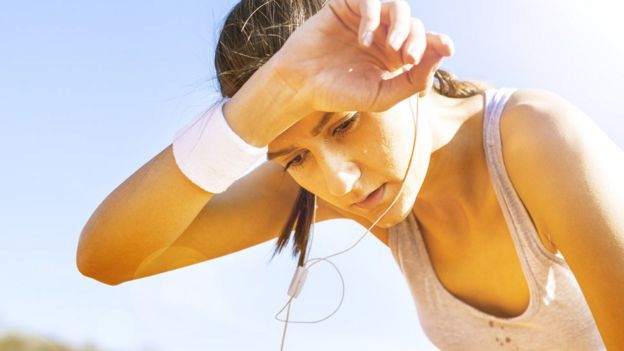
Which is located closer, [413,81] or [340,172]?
[413,81]

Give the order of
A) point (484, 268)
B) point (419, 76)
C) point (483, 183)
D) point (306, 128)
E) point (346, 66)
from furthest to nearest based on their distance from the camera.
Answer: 1. point (484, 268)
2. point (483, 183)
3. point (306, 128)
4. point (346, 66)
5. point (419, 76)

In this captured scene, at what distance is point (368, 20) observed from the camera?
1256 millimetres

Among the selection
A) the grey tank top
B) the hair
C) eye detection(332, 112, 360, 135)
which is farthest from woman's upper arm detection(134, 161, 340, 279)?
eye detection(332, 112, 360, 135)

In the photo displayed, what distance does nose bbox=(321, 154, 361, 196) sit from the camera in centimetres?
161

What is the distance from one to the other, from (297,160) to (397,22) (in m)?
0.59

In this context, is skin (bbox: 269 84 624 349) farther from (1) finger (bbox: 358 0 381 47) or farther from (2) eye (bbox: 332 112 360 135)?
(1) finger (bbox: 358 0 381 47)

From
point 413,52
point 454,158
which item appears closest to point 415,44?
point 413,52

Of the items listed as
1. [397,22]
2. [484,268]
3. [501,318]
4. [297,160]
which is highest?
[397,22]

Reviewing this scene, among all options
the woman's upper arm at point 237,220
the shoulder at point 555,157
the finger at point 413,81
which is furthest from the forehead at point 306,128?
the woman's upper arm at point 237,220

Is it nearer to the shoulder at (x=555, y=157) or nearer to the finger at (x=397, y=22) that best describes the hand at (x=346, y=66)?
the finger at (x=397, y=22)

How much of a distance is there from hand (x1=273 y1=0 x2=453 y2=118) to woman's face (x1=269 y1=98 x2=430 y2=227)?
0.32 feet

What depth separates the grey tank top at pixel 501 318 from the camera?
1776 millimetres

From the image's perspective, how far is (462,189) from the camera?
6.77ft

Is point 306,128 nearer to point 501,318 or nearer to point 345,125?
point 345,125
